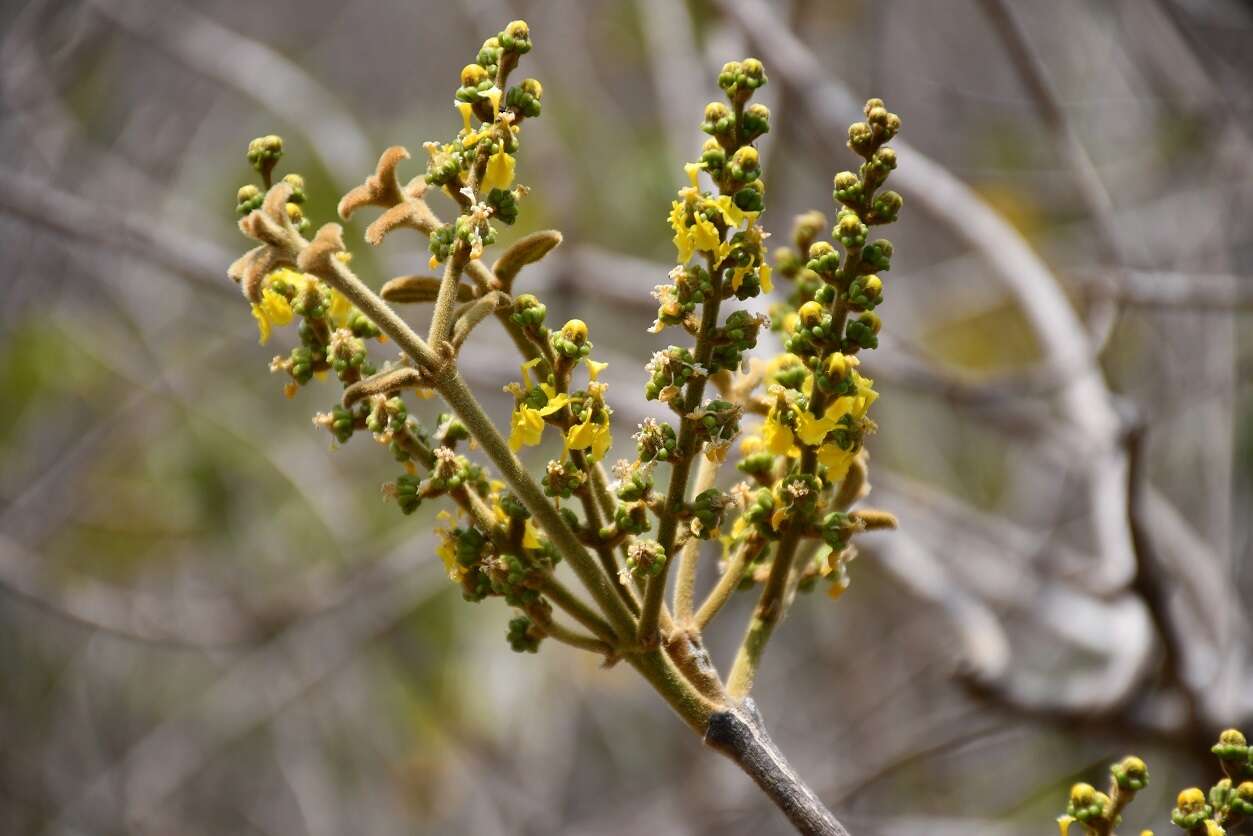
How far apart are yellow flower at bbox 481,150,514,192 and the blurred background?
6.59ft

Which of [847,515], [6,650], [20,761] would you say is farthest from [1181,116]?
[6,650]

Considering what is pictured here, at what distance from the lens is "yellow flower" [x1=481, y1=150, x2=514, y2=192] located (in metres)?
1.06

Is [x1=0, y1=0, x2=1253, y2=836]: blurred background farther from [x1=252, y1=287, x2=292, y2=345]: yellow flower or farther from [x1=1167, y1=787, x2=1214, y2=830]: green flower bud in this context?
[x1=252, y1=287, x2=292, y2=345]: yellow flower

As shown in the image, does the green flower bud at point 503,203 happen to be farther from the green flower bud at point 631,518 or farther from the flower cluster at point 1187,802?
the flower cluster at point 1187,802

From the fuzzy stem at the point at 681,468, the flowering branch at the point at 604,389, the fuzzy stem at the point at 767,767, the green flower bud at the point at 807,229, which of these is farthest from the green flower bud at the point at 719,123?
the fuzzy stem at the point at 767,767

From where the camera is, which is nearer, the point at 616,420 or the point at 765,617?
the point at 765,617

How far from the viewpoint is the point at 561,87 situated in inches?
231

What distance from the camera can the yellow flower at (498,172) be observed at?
1062 millimetres

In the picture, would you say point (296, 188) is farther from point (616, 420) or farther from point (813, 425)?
point (616, 420)

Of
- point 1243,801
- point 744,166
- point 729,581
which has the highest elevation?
point 744,166

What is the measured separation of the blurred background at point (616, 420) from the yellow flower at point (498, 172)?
201cm

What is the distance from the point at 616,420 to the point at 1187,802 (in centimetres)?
288

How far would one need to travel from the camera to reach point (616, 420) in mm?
3863

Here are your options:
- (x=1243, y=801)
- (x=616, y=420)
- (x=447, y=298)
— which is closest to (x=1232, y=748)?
(x=1243, y=801)
